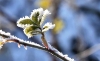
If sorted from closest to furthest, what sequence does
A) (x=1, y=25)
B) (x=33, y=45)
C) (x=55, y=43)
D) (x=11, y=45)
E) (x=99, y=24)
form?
(x=33, y=45)
(x=55, y=43)
(x=1, y=25)
(x=99, y=24)
(x=11, y=45)

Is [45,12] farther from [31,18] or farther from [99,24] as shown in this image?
[99,24]

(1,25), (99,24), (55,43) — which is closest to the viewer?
(55,43)

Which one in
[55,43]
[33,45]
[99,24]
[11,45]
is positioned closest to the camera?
[33,45]

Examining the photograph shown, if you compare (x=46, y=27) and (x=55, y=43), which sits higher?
(x=55, y=43)

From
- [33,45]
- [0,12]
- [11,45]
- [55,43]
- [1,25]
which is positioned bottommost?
[33,45]

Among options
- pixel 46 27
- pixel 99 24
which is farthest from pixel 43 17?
pixel 99 24

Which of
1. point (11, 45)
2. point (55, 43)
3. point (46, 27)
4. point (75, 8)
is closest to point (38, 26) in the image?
point (46, 27)

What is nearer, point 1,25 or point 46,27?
point 46,27

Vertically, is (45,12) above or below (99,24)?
below

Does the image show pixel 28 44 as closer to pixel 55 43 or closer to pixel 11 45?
pixel 55 43
